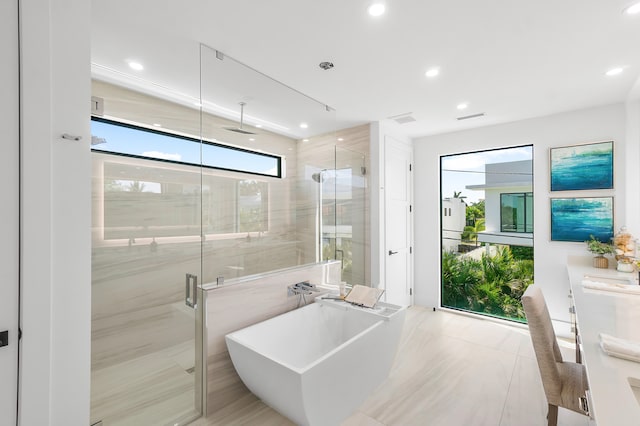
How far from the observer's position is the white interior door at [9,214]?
1.14m

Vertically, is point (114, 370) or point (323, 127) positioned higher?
point (323, 127)

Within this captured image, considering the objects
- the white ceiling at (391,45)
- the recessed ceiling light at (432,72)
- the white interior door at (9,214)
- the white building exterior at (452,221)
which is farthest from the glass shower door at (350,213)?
the white interior door at (9,214)

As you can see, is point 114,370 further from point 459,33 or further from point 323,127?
point 459,33

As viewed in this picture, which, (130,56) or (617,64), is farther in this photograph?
(617,64)

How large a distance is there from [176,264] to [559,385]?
2874 mm

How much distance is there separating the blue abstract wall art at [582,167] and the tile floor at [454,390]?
1.85 m

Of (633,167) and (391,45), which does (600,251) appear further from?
(391,45)

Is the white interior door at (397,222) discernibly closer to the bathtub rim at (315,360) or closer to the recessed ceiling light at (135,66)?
the bathtub rim at (315,360)

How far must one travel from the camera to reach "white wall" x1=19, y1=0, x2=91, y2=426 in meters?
1.20

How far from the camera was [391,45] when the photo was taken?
6.61 feet

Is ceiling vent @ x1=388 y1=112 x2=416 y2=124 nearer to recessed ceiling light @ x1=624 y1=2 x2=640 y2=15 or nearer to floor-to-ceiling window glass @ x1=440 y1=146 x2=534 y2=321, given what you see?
floor-to-ceiling window glass @ x1=440 y1=146 x2=534 y2=321

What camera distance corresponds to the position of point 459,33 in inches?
73.8

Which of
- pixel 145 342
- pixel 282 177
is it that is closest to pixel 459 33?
pixel 282 177

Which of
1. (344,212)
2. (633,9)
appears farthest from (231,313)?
(633,9)
